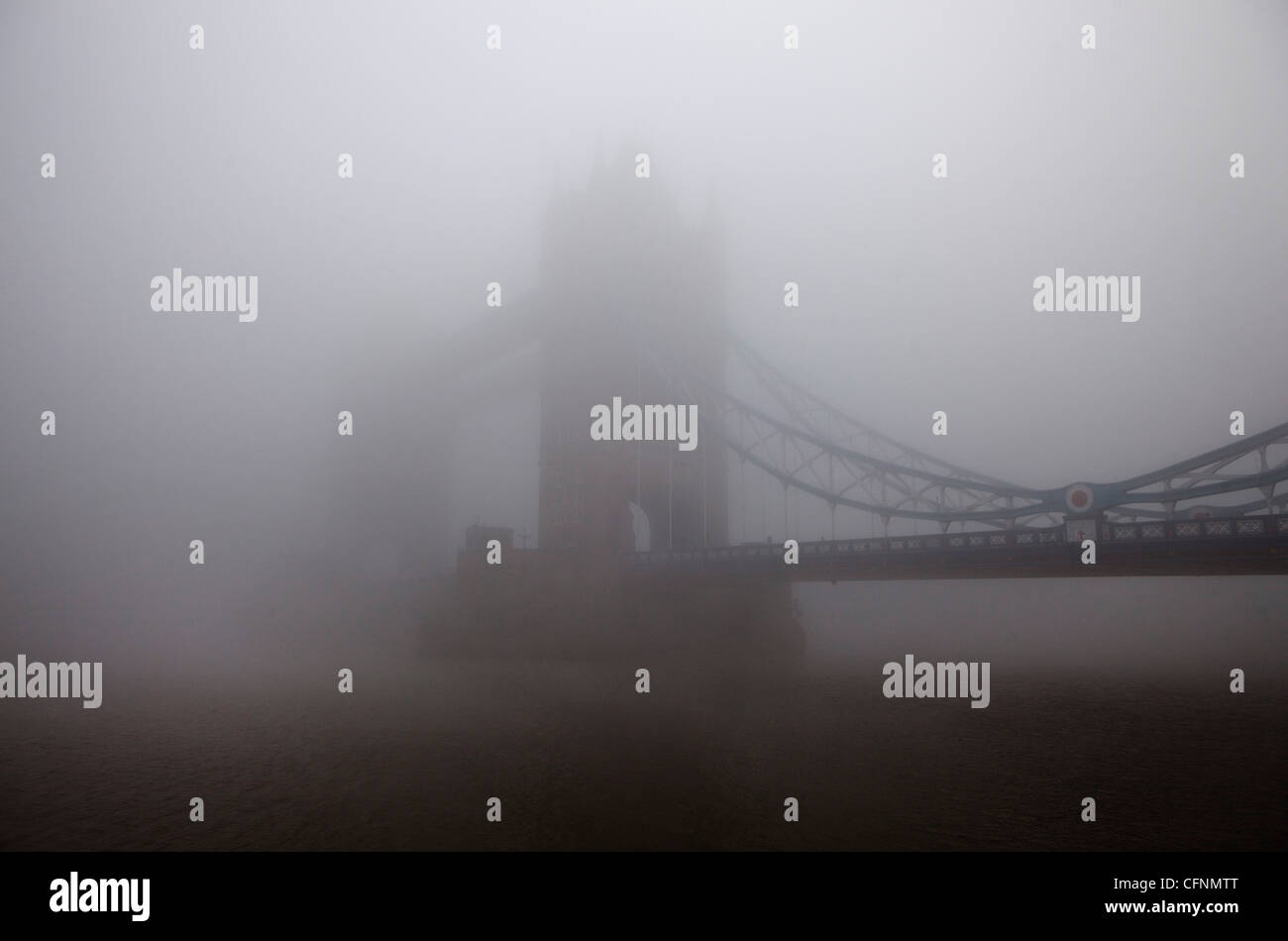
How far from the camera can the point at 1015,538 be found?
18734 millimetres

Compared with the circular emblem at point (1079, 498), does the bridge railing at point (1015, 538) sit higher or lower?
lower

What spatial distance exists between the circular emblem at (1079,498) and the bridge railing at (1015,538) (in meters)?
0.66

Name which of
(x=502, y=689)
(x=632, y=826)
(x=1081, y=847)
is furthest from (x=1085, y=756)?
(x=502, y=689)

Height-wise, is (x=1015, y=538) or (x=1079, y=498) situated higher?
(x=1079, y=498)

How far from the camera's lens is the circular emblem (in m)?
18.7

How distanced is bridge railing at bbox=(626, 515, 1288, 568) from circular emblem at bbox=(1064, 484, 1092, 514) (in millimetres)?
663

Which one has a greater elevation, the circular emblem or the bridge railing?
the circular emblem

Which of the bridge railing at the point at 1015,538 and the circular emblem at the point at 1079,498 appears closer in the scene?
the bridge railing at the point at 1015,538

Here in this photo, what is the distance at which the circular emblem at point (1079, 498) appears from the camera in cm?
1873

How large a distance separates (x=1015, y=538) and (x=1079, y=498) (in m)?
1.81

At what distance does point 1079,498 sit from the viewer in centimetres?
1881

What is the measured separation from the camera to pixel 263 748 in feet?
61.3
